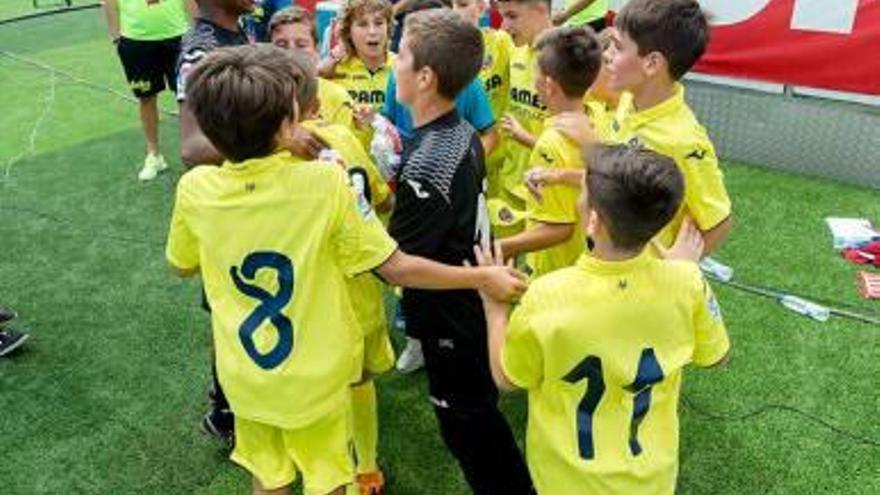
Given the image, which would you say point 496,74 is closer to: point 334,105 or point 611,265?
point 334,105

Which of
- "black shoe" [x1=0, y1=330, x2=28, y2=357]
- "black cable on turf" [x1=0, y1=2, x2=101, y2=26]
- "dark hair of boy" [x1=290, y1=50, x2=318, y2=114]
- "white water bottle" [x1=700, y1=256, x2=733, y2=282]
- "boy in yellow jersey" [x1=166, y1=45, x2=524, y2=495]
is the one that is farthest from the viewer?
"black cable on turf" [x1=0, y1=2, x2=101, y2=26]

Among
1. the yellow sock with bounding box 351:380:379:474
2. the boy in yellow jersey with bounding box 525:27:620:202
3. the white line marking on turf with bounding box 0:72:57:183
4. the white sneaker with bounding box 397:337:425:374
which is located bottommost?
the white line marking on turf with bounding box 0:72:57:183

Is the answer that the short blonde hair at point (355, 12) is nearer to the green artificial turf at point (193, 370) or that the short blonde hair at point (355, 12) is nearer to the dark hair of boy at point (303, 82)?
the dark hair of boy at point (303, 82)

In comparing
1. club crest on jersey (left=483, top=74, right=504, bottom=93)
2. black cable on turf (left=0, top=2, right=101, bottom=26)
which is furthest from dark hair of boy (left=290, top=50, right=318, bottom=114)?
black cable on turf (left=0, top=2, right=101, bottom=26)

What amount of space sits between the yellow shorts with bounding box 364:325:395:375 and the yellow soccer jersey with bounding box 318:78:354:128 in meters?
1.00

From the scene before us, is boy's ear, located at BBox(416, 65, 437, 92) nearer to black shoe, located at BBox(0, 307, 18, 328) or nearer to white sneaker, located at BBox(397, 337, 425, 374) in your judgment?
white sneaker, located at BBox(397, 337, 425, 374)

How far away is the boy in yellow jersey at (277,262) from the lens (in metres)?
2.23

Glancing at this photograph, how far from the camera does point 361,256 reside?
2.38 metres

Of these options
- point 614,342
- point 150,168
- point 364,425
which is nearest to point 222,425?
point 364,425

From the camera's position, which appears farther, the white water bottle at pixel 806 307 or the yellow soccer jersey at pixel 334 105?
the white water bottle at pixel 806 307

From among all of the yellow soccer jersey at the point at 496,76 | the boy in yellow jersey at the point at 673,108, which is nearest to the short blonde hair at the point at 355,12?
the yellow soccer jersey at the point at 496,76

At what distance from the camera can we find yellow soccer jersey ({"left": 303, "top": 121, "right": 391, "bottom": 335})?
9.37 feet

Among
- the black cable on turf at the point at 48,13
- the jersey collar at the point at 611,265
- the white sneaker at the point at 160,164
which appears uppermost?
the jersey collar at the point at 611,265

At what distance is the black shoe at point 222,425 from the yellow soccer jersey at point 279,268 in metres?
1.18
